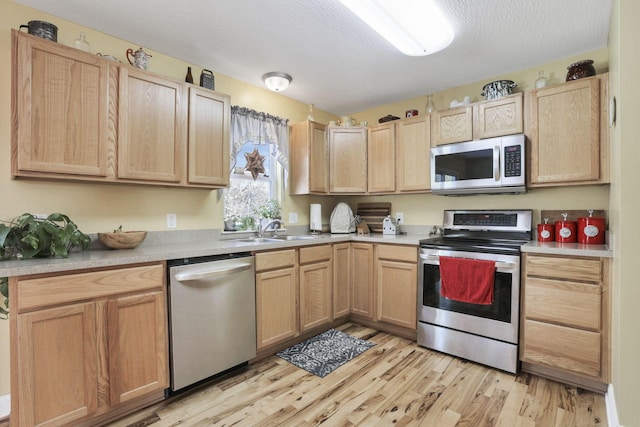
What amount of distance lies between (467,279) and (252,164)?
2218 millimetres

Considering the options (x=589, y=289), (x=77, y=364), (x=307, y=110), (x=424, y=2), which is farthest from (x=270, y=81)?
(x=589, y=289)

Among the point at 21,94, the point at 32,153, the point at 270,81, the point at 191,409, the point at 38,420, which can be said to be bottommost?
the point at 191,409

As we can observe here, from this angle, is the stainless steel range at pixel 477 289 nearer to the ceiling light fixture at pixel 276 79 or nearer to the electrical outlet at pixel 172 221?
the ceiling light fixture at pixel 276 79

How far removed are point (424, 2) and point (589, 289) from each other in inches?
82.4

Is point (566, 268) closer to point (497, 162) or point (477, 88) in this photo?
point (497, 162)

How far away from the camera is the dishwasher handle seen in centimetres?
198

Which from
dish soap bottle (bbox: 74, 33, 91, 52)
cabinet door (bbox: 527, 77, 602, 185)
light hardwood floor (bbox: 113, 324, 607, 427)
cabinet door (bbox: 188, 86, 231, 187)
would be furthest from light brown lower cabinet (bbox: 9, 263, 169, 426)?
cabinet door (bbox: 527, 77, 602, 185)

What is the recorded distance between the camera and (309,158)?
3383 mm

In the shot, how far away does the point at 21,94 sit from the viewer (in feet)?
5.66

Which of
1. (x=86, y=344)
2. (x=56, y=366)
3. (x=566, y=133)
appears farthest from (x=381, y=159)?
(x=56, y=366)

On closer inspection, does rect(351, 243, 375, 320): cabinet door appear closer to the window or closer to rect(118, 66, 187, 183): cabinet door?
the window

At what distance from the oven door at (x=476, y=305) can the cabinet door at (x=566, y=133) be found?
0.78 m

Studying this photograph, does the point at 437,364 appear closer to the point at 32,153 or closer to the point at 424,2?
the point at 424,2

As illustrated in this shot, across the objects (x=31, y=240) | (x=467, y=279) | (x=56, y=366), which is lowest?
(x=56, y=366)
